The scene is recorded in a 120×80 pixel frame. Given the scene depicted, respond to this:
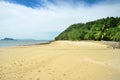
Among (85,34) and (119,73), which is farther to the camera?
(85,34)

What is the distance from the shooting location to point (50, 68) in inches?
364

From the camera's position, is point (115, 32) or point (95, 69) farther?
point (115, 32)

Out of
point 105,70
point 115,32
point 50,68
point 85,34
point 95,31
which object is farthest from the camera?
point 85,34

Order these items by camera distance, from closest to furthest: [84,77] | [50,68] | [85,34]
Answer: [84,77], [50,68], [85,34]

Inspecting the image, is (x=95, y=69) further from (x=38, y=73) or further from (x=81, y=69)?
(x=38, y=73)

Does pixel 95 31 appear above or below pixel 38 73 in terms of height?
above

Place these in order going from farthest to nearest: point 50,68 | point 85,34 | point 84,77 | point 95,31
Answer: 1. point 85,34
2. point 95,31
3. point 50,68
4. point 84,77

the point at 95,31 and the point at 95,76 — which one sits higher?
the point at 95,31

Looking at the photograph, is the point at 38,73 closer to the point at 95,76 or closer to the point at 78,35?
the point at 95,76

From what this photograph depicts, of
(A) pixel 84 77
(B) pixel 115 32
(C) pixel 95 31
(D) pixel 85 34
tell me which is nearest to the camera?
(A) pixel 84 77

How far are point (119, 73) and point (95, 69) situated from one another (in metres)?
1.16

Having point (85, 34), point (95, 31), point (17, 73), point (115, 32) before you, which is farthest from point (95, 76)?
point (85, 34)

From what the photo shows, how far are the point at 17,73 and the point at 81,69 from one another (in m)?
3.41

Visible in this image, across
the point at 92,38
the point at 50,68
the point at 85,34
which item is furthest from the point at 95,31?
the point at 50,68
